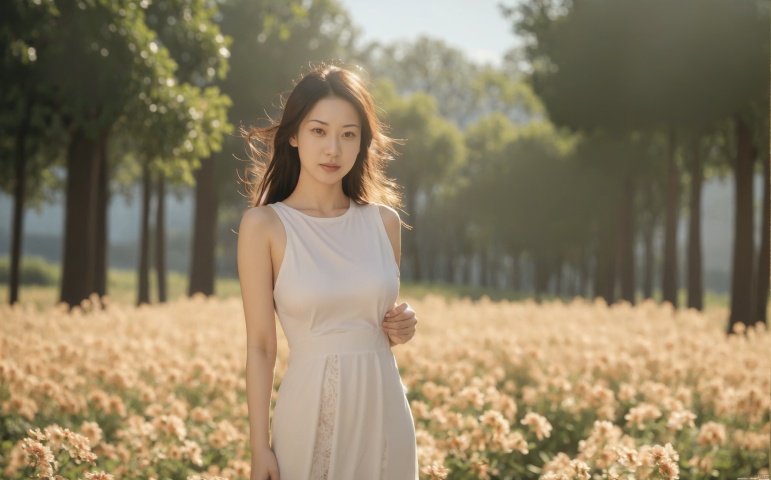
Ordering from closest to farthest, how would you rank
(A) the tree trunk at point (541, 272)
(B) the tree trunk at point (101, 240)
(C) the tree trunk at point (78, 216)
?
(C) the tree trunk at point (78, 216), (B) the tree trunk at point (101, 240), (A) the tree trunk at point (541, 272)

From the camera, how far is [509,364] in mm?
8727

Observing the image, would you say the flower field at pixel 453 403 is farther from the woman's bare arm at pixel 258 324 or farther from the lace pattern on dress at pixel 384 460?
the woman's bare arm at pixel 258 324

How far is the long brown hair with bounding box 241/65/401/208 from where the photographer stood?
140 inches

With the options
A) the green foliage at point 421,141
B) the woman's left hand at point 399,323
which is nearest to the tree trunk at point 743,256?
the woman's left hand at point 399,323

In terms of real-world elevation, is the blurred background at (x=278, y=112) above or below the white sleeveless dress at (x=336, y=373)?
above

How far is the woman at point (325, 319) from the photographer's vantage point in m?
3.34

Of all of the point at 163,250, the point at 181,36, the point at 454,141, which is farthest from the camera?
the point at 454,141

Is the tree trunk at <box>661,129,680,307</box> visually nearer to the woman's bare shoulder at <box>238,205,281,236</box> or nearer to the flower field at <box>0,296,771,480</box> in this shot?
the flower field at <box>0,296,771,480</box>

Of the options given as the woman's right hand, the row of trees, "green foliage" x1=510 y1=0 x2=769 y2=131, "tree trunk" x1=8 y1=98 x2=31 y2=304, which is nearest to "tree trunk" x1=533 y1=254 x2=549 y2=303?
the row of trees

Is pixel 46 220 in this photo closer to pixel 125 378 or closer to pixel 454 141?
pixel 454 141

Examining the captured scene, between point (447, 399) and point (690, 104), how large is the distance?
43.5ft

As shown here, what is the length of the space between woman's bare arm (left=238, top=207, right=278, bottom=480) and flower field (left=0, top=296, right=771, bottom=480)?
719 millimetres

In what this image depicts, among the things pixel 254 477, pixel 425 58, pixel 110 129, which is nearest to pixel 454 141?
pixel 425 58

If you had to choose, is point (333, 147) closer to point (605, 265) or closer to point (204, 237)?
point (204, 237)
